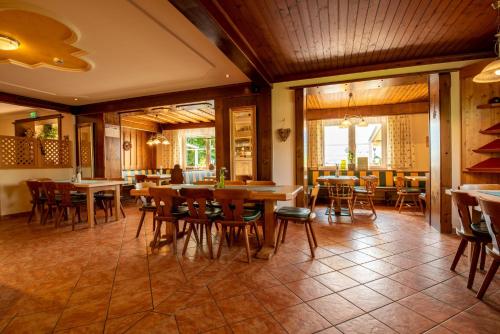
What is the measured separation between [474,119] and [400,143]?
3267mm

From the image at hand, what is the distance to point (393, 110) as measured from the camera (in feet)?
22.3

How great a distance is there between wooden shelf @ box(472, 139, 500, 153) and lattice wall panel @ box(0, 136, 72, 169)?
8637mm

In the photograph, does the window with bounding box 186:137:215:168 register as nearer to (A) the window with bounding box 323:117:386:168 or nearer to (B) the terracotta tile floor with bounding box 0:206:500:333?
(A) the window with bounding box 323:117:386:168

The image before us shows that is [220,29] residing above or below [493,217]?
above

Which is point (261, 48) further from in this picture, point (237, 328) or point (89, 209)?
point (89, 209)

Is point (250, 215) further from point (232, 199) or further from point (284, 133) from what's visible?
point (284, 133)

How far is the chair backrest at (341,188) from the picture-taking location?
4.66 meters

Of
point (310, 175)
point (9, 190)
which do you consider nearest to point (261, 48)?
point (310, 175)

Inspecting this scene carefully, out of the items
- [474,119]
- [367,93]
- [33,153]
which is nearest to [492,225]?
[474,119]

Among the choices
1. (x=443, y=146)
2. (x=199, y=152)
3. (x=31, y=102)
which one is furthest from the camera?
(x=199, y=152)

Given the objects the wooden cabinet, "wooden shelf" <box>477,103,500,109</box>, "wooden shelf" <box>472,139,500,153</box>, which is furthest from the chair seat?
the wooden cabinet

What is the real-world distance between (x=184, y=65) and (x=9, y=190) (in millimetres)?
4845

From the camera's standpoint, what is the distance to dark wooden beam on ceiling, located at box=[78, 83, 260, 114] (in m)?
4.96

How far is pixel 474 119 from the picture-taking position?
3.71 meters
